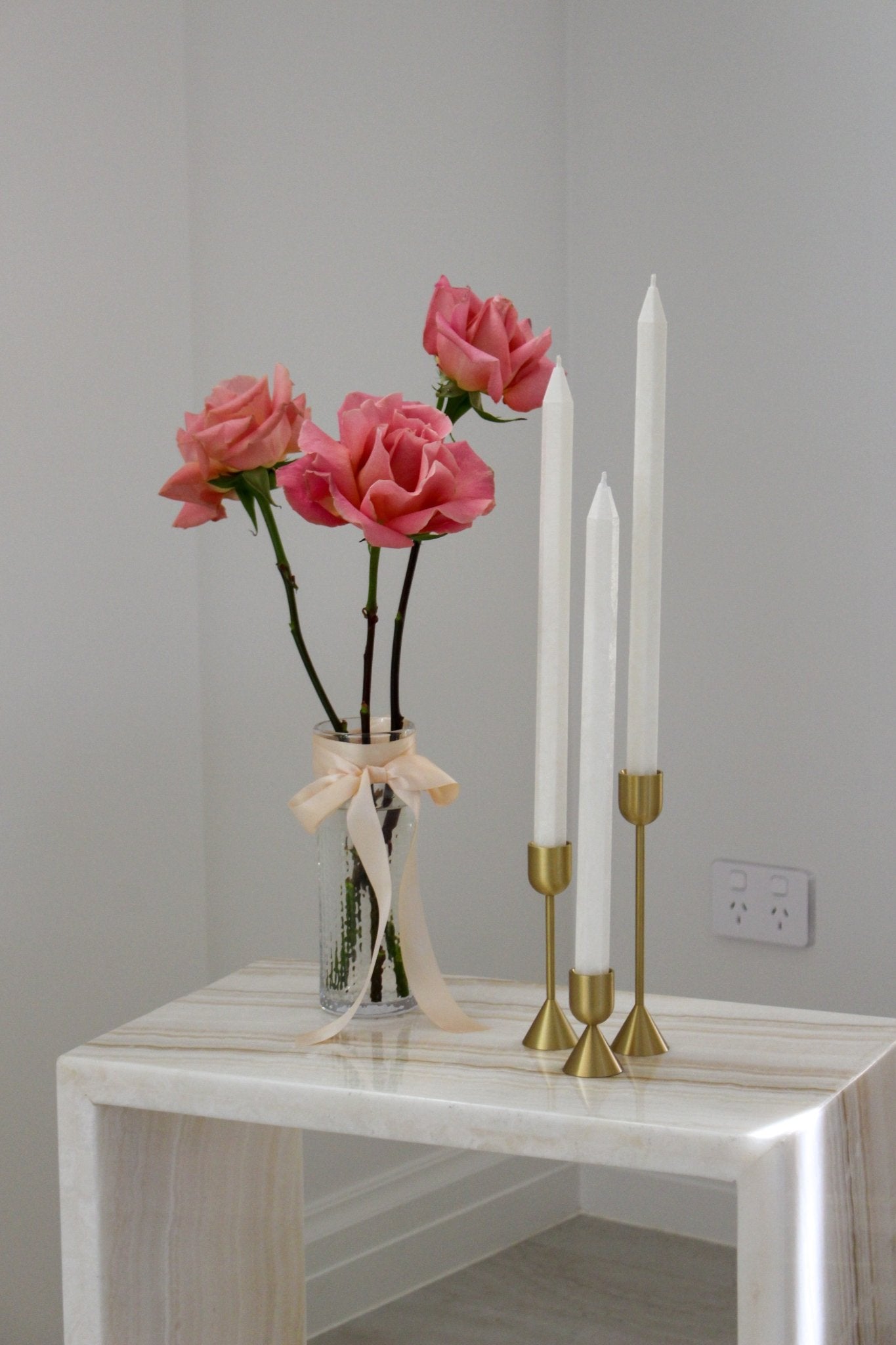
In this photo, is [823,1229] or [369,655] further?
[369,655]

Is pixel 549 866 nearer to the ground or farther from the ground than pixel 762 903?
farther from the ground

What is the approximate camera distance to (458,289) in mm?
972

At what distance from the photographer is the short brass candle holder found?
2.81 ft

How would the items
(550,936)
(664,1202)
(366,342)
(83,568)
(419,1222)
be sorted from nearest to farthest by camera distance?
(550,936) → (83,568) → (366,342) → (419,1222) → (664,1202)

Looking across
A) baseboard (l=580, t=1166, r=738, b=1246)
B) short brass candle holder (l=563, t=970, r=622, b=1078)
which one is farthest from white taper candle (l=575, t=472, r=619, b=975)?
baseboard (l=580, t=1166, r=738, b=1246)

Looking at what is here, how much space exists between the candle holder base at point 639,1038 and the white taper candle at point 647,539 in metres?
0.17

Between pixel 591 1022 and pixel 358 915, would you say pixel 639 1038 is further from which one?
pixel 358 915

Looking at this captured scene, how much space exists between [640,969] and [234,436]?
0.45 metres

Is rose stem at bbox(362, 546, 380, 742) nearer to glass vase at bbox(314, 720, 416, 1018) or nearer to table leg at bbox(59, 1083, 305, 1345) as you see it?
glass vase at bbox(314, 720, 416, 1018)

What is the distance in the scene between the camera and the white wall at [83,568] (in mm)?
1329

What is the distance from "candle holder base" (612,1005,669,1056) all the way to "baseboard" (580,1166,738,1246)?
3.21 feet

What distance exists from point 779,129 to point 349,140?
52 cm

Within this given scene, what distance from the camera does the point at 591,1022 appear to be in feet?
2.85

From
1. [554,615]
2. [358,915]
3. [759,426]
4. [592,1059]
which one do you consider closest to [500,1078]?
[592,1059]
